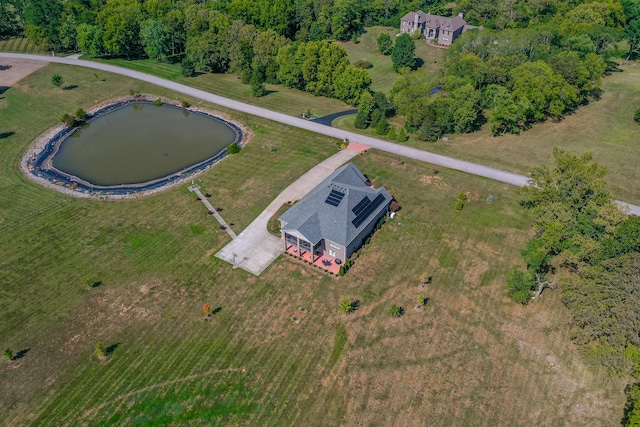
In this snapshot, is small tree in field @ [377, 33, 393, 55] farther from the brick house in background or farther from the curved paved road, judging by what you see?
the curved paved road

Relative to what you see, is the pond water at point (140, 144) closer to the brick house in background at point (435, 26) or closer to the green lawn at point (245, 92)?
the green lawn at point (245, 92)

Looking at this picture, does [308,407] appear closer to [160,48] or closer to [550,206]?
[550,206]

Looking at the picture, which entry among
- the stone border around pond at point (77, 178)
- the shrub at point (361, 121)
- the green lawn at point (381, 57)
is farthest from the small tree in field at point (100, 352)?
the green lawn at point (381, 57)

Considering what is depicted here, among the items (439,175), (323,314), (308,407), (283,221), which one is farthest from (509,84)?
(308,407)

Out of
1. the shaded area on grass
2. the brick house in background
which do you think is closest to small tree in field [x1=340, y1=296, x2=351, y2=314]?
the shaded area on grass

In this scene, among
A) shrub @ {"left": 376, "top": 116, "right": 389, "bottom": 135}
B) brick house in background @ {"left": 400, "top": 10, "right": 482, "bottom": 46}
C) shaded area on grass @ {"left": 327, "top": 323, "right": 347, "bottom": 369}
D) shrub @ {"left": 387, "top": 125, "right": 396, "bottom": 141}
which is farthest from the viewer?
brick house in background @ {"left": 400, "top": 10, "right": 482, "bottom": 46}
